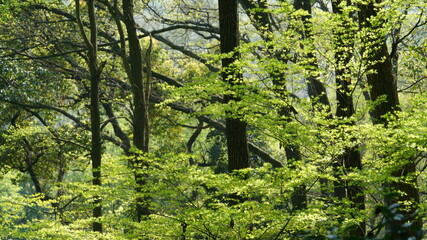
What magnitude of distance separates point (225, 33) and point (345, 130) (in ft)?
8.02

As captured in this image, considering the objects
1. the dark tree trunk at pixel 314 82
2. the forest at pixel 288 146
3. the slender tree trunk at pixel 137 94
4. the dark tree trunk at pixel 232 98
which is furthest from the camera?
the slender tree trunk at pixel 137 94

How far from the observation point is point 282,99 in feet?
20.3

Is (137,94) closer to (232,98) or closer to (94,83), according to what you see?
(94,83)

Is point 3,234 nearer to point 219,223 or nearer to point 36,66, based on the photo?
point 219,223

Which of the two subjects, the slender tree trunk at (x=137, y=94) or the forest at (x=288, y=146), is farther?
the slender tree trunk at (x=137, y=94)

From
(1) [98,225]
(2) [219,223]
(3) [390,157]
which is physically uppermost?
(3) [390,157]

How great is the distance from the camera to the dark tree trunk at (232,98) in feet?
20.9

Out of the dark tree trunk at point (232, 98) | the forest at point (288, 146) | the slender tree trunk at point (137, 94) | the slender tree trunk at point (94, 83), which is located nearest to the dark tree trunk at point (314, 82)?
the forest at point (288, 146)

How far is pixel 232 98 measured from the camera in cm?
641

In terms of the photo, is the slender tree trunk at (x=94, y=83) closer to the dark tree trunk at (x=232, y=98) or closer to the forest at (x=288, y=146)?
the forest at (x=288, y=146)

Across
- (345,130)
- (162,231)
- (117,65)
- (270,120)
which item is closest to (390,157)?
(345,130)

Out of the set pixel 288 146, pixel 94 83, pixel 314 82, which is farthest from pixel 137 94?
pixel 288 146

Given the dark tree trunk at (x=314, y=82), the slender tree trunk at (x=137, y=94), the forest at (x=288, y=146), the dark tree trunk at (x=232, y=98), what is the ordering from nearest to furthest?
the forest at (x=288, y=146)
the dark tree trunk at (x=314, y=82)
the dark tree trunk at (x=232, y=98)
the slender tree trunk at (x=137, y=94)

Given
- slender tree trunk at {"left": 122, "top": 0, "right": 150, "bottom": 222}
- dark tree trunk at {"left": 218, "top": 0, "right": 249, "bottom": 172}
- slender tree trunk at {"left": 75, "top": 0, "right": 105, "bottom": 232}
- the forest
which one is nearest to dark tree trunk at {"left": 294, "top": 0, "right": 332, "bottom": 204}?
the forest
